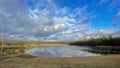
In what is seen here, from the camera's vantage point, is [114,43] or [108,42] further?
[108,42]

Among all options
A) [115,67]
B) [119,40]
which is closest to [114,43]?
[119,40]

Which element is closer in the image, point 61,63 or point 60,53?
point 61,63

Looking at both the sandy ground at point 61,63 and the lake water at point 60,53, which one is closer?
the sandy ground at point 61,63

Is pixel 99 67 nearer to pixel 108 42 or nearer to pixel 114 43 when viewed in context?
pixel 114 43

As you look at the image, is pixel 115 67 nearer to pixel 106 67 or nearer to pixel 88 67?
pixel 106 67

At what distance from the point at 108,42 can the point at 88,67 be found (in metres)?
104

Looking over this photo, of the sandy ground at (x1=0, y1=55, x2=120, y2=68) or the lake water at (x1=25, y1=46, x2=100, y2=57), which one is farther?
the lake water at (x1=25, y1=46, x2=100, y2=57)

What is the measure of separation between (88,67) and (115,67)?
116 inches

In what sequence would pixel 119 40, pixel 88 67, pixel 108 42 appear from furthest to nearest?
pixel 108 42 → pixel 119 40 → pixel 88 67

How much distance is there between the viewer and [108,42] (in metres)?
114

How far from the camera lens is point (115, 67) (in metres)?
16.4

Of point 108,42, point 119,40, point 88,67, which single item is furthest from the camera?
point 108,42

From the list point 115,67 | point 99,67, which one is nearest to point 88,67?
point 99,67

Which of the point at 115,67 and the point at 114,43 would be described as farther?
the point at 114,43
